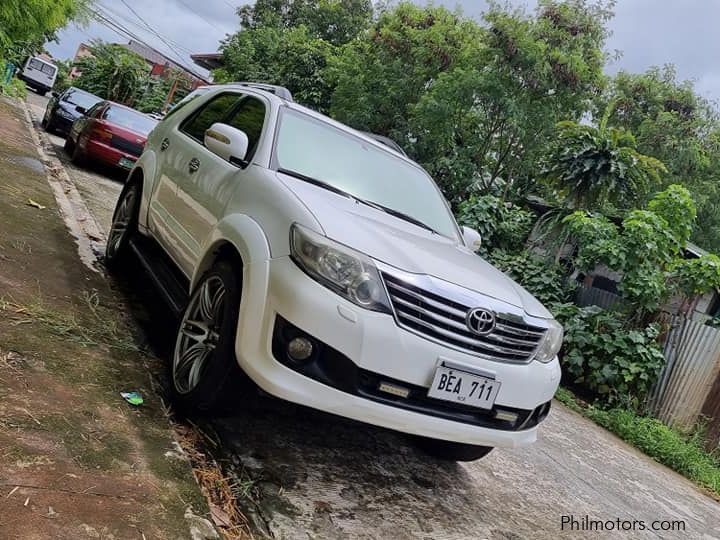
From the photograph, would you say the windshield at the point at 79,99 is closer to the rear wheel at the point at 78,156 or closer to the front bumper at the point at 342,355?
the rear wheel at the point at 78,156

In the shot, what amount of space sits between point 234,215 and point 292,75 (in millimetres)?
21375

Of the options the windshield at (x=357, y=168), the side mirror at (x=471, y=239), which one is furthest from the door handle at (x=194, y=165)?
the side mirror at (x=471, y=239)

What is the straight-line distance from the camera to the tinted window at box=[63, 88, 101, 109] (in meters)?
14.6

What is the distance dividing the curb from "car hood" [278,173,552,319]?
8.35ft

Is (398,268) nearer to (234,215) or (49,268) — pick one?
(234,215)

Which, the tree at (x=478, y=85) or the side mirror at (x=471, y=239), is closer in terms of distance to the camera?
the side mirror at (x=471, y=239)

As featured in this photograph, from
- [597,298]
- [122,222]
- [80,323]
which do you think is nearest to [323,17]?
[597,298]

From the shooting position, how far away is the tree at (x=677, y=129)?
1869 centimetres

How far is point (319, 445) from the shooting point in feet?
10.0

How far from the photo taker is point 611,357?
739 centimetres

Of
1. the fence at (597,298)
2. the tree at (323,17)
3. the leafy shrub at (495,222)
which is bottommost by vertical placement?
the fence at (597,298)

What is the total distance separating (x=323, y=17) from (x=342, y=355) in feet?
101

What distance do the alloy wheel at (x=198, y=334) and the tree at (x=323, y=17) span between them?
28165mm

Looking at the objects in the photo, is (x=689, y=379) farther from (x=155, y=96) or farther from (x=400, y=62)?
(x=155, y=96)
